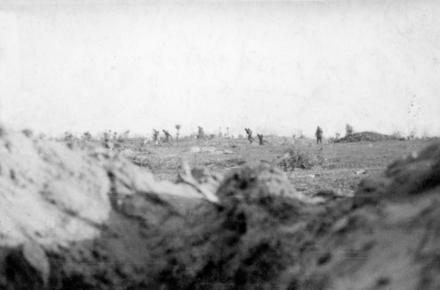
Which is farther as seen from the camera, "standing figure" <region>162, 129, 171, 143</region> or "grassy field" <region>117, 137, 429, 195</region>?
"standing figure" <region>162, 129, 171, 143</region>

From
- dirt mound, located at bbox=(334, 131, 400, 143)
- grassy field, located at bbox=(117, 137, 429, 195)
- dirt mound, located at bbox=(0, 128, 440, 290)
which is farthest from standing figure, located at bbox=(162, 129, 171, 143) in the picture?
dirt mound, located at bbox=(0, 128, 440, 290)

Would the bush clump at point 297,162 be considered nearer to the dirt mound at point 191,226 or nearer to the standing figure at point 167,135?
the dirt mound at point 191,226

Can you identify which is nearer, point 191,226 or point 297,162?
point 191,226

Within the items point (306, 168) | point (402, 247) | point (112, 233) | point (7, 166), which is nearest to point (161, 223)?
point (112, 233)

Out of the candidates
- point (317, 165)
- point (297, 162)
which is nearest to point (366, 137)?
point (317, 165)

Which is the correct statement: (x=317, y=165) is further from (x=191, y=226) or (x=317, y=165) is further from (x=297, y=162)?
(x=191, y=226)

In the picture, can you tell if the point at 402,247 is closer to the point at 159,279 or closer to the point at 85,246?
the point at 159,279

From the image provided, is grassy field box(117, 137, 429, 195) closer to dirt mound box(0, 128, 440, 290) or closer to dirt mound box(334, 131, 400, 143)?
dirt mound box(0, 128, 440, 290)

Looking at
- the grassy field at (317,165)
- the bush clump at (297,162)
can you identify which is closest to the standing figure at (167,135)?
the grassy field at (317,165)
